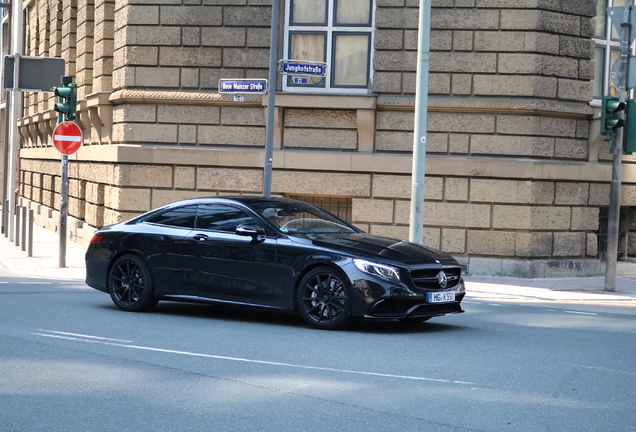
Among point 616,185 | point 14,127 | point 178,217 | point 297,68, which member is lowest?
point 178,217

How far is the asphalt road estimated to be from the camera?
647 centimetres

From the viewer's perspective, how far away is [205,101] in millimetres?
19344

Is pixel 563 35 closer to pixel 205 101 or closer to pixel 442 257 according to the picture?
pixel 205 101

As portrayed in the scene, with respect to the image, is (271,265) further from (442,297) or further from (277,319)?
(442,297)

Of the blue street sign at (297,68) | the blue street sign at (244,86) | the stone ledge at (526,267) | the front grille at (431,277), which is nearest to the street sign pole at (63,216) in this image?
the blue street sign at (244,86)

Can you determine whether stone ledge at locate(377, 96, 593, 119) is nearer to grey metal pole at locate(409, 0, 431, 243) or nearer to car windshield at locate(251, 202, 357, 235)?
grey metal pole at locate(409, 0, 431, 243)

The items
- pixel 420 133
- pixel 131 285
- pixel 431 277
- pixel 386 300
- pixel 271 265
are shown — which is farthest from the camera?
pixel 420 133

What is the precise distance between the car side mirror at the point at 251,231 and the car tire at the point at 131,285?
1459 millimetres

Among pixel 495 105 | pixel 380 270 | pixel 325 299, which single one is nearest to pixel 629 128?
pixel 495 105

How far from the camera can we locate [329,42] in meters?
19.4

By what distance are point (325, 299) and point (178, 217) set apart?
7.47 ft

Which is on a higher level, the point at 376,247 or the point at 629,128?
the point at 629,128

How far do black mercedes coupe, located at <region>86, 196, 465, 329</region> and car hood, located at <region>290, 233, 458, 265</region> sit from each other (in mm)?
13

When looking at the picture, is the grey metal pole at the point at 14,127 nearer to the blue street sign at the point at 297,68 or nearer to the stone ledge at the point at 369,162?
the stone ledge at the point at 369,162
